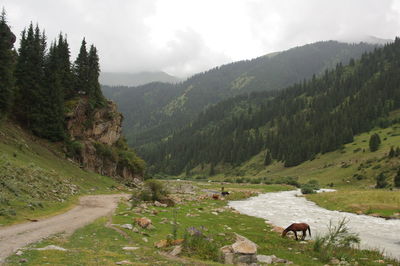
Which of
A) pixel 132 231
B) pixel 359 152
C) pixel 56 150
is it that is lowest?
pixel 132 231

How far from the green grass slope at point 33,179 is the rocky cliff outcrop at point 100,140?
6782 mm

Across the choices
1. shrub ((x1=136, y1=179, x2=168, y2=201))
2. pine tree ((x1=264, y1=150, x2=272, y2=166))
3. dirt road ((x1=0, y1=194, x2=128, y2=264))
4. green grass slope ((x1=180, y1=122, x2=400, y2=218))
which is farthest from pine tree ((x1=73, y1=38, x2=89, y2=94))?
pine tree ((x1=264, y1=150, x2=272, y2=166))

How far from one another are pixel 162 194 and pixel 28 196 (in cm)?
→ 1980

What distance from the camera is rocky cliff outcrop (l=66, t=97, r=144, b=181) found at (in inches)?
2685

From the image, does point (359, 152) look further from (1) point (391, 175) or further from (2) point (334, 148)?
(1) point (391, 175)

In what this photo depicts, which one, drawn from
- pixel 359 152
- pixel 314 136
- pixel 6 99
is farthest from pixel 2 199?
pixel 314 136

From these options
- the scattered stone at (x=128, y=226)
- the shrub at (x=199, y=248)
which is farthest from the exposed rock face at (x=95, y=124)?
the shrub at (x=199, y=248)

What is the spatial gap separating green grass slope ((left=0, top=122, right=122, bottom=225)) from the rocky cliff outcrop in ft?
22.3

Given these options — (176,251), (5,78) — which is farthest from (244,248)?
(5,78)

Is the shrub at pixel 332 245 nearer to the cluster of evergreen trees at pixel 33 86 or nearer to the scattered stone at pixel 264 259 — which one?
the scattered stone at pixel 264 259

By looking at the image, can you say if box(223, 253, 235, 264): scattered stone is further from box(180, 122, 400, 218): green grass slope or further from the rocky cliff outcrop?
the rocky cliff outcrop

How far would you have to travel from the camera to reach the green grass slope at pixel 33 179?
25.7 metres

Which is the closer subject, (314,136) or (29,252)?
(29,252)

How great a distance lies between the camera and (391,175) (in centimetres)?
8281
